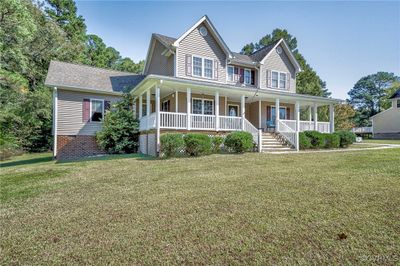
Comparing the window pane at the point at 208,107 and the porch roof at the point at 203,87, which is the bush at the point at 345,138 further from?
the window pane at the point at 208,107

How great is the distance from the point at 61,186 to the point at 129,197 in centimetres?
248

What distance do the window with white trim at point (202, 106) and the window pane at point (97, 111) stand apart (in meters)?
6.41

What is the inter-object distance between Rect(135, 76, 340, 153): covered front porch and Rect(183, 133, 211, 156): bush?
1.68 meters

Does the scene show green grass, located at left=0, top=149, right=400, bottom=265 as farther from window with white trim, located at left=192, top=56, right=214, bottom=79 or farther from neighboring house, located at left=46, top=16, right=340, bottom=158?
window with white trim, located at left=192, top=56, right=214, bottom=79

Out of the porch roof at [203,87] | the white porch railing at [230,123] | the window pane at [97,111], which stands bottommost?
the white porch railing at [230,123]

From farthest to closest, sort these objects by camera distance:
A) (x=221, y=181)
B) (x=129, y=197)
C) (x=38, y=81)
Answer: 1. (x=38, y=81)
2. (x=221, y=181)
3. (x=129, y=197)

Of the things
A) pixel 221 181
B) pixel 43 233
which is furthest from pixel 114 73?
pixel 43 233

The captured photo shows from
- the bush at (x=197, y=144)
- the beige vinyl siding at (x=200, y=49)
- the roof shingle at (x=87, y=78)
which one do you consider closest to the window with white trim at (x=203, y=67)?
the beige vinyl siding at (x=200, y=49)

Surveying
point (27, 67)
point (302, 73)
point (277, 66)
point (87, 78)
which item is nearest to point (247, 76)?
point (277, 66)

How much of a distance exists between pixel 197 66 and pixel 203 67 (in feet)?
1.54

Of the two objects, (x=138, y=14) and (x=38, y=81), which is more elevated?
(x=138, y=14)

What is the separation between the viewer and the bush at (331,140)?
15062mm

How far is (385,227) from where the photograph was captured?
3223 mm

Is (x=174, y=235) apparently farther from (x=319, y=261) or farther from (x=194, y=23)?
(x=194, y=23)
